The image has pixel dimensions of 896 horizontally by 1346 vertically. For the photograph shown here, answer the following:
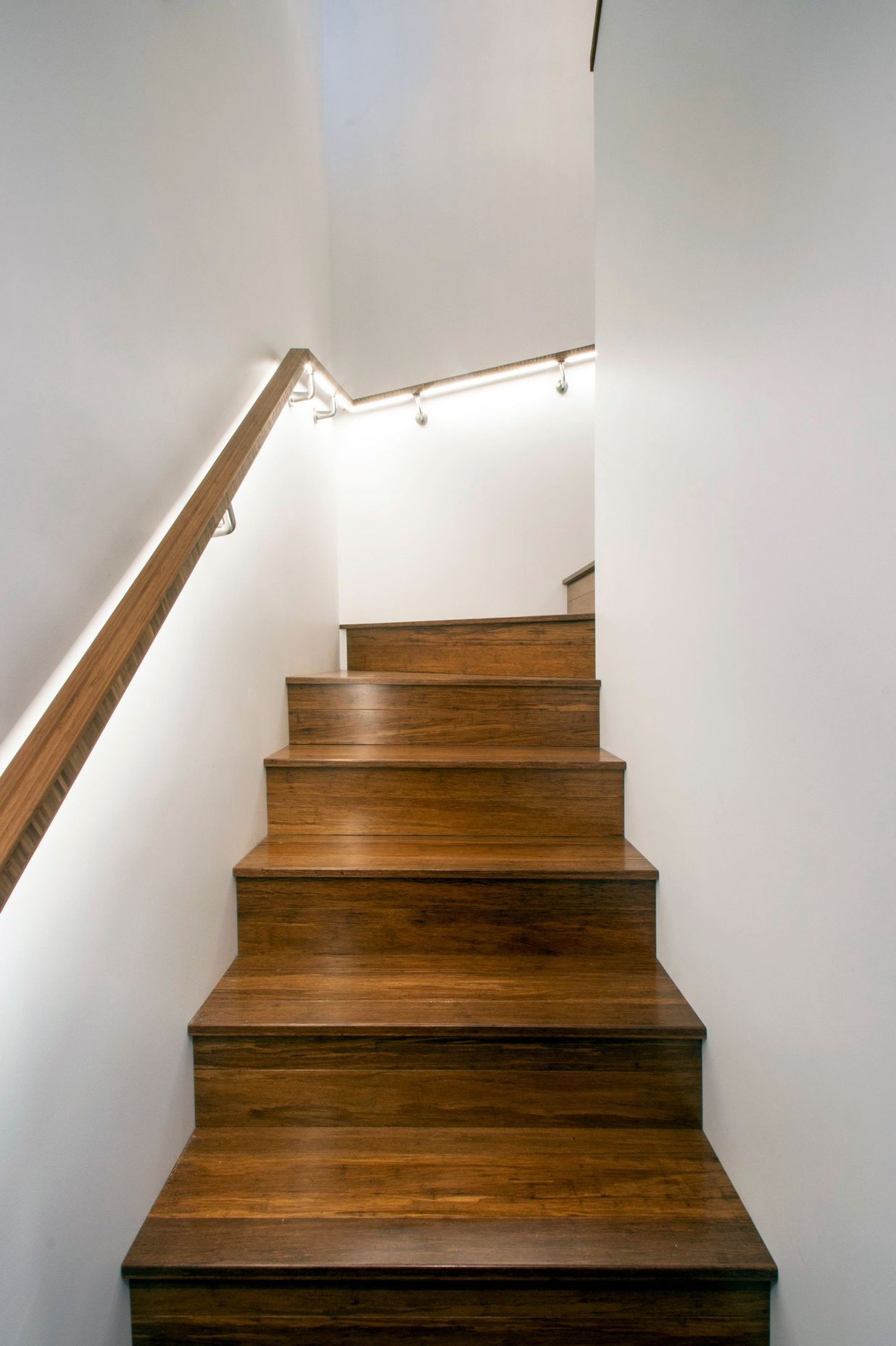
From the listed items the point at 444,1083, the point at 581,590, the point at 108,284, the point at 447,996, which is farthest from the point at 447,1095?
the point at 581,590

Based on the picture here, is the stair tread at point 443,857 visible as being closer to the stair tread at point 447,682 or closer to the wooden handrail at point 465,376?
the stair tread at point 447,682

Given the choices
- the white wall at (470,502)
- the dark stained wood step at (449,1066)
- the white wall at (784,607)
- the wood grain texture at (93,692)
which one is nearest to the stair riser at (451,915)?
the white wall at (784,607)

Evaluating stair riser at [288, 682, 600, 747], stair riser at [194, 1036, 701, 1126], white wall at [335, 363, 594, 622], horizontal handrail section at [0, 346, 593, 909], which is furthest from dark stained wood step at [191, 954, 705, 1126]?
white wall at [335, 363, 594, 622]

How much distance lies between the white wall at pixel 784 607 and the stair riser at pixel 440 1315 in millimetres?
125

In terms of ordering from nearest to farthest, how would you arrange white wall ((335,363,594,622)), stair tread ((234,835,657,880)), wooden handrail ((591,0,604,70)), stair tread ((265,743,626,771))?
1. stair tread ((234,835,657,880))
2. stair tread ((265,743,626,771))
3. wooden handrail ((591,0,604,70))
4. white wall ((335,363,594,622))

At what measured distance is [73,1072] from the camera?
0.86m

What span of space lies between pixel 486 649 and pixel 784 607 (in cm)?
155

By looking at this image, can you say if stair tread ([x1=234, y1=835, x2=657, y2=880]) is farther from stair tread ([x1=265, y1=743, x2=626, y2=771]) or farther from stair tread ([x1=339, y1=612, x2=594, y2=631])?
stair tread ([x1=339, y1=612, x2=594, y2=631])

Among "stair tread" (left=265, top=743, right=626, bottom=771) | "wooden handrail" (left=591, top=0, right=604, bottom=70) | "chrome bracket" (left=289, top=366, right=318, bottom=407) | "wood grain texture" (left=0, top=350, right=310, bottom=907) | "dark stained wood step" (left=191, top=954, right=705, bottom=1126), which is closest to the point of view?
"wood grain texture" (left=0, top=350, right=310, bottom=907)

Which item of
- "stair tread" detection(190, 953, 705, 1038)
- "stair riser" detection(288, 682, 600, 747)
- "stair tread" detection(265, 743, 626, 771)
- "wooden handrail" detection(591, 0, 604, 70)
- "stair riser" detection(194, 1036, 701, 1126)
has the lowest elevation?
"stair riser" detection(194, 1036, 701, 1126)

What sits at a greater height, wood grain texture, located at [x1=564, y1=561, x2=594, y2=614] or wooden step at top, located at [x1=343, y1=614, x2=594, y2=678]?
wood grain texture, located at [x1=564, y1=561, x2=594, y2=614]

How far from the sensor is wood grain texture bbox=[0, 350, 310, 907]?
66 cm

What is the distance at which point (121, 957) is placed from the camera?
99 centimetres

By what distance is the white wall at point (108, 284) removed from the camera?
32.0 inches
